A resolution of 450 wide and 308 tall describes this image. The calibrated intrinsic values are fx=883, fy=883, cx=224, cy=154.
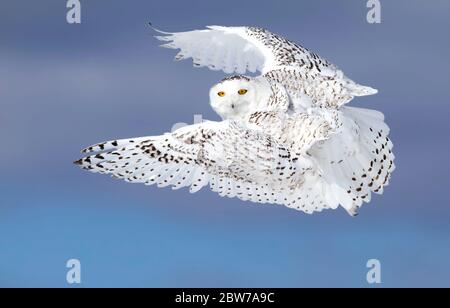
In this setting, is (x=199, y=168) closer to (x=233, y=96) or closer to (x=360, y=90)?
(x=233, y=96)

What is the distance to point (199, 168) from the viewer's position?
5496mm

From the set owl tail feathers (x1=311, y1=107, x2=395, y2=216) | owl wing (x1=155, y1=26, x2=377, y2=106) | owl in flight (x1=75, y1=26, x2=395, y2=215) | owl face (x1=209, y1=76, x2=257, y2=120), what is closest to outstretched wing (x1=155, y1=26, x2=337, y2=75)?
owl wing (x1=155, y1=26, x2=377, y2=106)

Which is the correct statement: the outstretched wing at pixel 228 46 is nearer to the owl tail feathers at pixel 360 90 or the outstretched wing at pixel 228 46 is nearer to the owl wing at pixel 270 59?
the owl wing at pixel 270 59

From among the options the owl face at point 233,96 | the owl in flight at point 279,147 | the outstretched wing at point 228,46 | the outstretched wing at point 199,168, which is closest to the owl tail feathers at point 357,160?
the owl in flight at point 279,147

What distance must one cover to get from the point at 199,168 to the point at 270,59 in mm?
1120

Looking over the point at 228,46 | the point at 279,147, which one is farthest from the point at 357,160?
the point at 228,46

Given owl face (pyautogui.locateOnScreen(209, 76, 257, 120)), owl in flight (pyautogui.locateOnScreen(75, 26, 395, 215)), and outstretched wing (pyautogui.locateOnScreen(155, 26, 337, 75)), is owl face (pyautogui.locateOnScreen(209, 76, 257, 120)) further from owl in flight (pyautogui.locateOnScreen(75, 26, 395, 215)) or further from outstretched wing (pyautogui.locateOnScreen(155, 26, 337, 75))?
outstretched wing (pyautogui.locateOnScreen(155, 26, 337, 75))

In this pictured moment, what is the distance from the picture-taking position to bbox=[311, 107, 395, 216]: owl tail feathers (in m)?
5.37

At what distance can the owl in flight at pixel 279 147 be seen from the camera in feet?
16.5

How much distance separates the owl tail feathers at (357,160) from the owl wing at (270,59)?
0.19 m

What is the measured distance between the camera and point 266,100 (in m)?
5.21

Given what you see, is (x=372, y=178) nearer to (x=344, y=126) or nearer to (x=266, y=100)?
(x=344, y=126)

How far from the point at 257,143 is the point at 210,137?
0.32m

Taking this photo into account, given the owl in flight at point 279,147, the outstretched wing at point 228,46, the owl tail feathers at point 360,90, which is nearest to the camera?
the owl in flight at point 279,147
